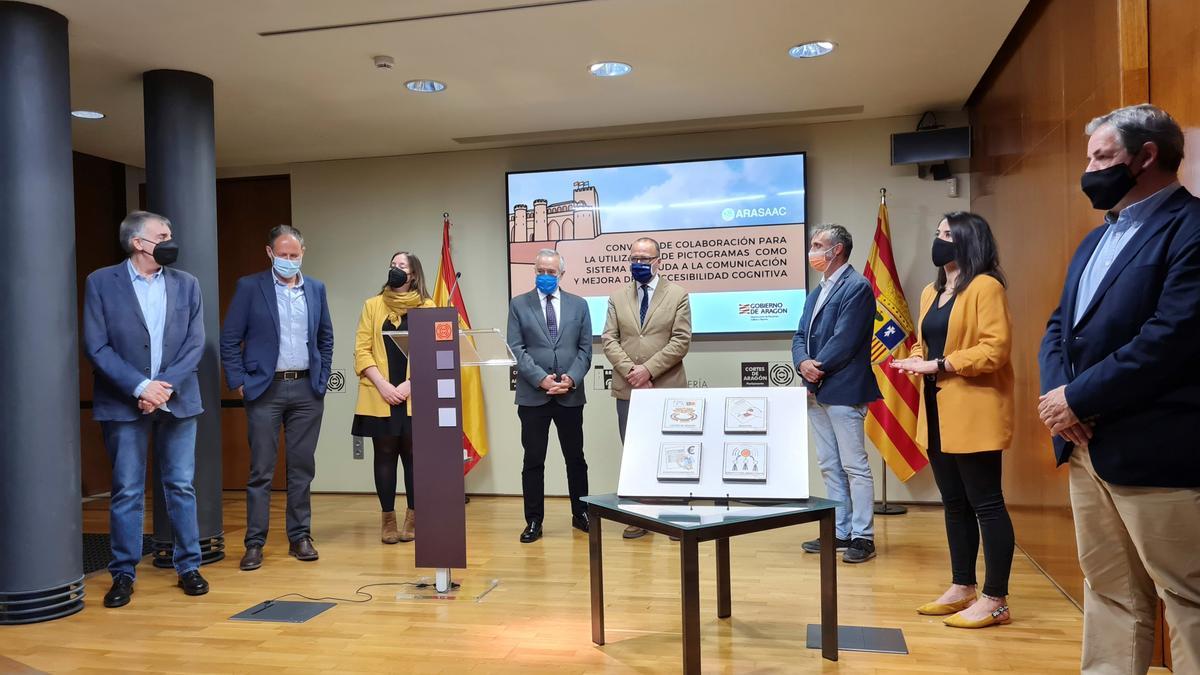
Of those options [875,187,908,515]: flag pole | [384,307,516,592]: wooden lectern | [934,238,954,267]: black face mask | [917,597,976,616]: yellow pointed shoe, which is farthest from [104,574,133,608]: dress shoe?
[875,187,908,515]: flag pole

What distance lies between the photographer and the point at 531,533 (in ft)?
15.9

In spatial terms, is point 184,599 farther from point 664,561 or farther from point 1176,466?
point 1176,466

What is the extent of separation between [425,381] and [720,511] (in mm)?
1520

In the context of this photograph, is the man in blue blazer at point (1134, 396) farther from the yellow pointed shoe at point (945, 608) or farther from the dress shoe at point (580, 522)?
the dress shoe at point (580, 522)

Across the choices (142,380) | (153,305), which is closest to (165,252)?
(153,305)

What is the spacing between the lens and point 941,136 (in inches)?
215

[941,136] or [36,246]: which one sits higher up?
[941,136]

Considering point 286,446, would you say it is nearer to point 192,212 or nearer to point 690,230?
point 192,212

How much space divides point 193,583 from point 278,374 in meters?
1.09

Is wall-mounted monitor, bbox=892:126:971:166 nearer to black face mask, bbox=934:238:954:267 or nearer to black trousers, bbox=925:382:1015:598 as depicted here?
black face mask, bbox=934:238:954:267

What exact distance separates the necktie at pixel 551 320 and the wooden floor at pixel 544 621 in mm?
1171

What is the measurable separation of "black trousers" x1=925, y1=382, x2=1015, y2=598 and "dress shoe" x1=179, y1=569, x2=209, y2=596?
125 inches

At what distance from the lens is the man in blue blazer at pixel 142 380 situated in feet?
12.3

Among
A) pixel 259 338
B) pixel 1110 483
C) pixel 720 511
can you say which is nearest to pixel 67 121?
pixel 259 338
